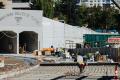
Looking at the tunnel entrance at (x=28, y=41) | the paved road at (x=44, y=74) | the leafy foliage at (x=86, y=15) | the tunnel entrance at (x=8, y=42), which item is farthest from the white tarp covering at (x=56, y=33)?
the paved road at (x=44, y=74)

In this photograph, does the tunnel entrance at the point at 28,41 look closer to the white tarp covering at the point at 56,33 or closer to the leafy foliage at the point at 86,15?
the white tarp covering at the point at 56,33

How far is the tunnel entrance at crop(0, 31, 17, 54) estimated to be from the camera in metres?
61.5

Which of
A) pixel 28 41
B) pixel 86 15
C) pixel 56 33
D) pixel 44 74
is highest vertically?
pixel 44 74

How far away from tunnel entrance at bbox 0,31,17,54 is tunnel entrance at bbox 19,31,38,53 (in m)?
1.68

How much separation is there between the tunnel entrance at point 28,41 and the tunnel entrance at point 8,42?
1.68 m

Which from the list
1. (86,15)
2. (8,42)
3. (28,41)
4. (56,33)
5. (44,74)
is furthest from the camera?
(86,15)

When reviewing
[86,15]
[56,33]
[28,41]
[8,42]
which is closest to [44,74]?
[8,42]

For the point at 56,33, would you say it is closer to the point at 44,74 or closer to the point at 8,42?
the point at 8,42

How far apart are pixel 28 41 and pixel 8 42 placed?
297 centimetres

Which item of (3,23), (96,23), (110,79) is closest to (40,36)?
(3,23)

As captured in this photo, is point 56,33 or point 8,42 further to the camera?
point 56,33

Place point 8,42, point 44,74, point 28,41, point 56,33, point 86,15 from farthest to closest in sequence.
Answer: point 86,15
point 56,33
point 28,41
point 8,42
point 44,74

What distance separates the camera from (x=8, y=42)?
205ft

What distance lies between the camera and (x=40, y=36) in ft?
201
